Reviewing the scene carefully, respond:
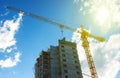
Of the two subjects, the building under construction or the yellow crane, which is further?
the building under construction

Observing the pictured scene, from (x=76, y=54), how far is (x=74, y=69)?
9.81 meters

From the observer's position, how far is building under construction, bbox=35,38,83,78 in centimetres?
8519

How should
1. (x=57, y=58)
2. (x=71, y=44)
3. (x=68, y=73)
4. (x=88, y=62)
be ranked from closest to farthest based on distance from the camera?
1. (x=88, y=62)
2. (x=68, y=73)
3. (x=57, y=58)
4. (x=71, y=44)

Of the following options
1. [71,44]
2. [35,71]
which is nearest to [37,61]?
[35,71]

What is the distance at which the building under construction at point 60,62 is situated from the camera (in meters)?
85.2

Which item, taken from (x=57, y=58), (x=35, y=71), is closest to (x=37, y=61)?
(x=35, y=71)

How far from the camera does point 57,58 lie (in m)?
91.1

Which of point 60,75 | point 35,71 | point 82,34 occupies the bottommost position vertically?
point 60,75

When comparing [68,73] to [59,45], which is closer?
[68,73]

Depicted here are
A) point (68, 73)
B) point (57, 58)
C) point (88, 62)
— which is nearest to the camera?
point (88, 62)

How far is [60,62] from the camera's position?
3433 inches

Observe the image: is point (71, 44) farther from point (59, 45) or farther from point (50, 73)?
point (50, 73)

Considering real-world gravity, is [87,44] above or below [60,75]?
above

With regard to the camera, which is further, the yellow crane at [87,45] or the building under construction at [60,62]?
the building under construction at [60,62]
